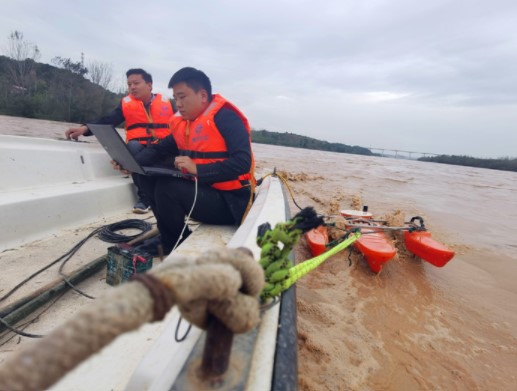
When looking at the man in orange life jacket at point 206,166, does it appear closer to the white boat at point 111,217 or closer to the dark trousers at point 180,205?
the dark trousers at point 180,205

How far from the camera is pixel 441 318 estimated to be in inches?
93.8

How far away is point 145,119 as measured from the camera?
3.75 meters

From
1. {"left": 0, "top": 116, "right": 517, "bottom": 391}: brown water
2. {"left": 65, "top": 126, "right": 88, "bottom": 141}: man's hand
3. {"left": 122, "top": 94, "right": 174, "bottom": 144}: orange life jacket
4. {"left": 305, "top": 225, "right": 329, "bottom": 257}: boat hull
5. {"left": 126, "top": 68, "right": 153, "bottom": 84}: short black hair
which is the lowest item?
{"left": 0, "top": 116, "right": 517, "bottom": 391}: brown water

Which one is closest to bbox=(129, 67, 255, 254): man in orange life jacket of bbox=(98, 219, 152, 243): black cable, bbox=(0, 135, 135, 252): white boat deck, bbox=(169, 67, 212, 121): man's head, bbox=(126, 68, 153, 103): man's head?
bbox=(169, 67, 212, 121): man's head

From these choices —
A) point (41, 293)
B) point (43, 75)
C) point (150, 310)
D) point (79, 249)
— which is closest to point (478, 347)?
point (150, 310)

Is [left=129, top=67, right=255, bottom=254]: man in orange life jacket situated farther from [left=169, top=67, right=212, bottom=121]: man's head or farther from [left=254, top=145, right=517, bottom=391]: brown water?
[left=254, top=145, right=517, bottom=391]: brown water

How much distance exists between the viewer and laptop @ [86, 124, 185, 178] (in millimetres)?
2262

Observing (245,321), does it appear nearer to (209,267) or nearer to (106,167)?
(209,267)

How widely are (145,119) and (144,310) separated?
3.67m

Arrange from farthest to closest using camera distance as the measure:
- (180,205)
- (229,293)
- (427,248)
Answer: (427,248), (180,205), (229,293)

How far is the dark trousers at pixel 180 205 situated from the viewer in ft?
7.17

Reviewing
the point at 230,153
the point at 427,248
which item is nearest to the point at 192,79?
the point at 230,153

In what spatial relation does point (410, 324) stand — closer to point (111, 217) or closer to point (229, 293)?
point (229, 293)

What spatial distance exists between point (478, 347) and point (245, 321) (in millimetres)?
2168
